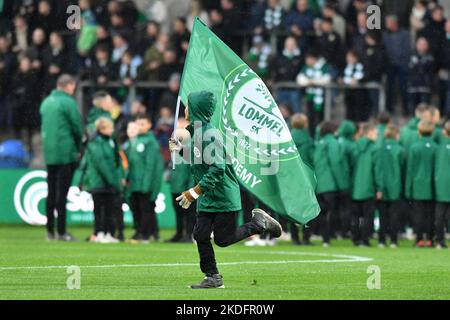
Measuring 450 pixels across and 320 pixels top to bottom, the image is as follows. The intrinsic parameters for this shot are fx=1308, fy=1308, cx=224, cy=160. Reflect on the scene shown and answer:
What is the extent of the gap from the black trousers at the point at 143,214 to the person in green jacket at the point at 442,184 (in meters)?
5.04

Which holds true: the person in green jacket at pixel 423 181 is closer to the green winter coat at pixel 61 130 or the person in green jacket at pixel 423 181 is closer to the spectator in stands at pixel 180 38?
the green winter coat at pixel 61 130

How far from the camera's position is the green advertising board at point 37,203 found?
89.4ft

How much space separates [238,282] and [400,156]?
958 centimetres

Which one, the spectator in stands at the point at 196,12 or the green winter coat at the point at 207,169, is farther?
the spectator in stands at the point at 196,12

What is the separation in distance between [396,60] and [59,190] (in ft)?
30.1

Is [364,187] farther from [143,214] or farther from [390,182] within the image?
[143,214]

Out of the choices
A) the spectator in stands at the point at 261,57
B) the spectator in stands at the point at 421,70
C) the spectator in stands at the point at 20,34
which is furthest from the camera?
the spectator in stands at the point at 20,34

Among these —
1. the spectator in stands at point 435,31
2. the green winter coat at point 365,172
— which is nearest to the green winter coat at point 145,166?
the green winter coat at point 365,172

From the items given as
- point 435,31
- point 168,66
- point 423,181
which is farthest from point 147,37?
point 423,181

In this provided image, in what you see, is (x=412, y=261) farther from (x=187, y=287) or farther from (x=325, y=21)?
(x=325, y=21)

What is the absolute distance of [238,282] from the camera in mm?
14734

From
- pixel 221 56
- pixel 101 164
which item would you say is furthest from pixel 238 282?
pixel 101 164
